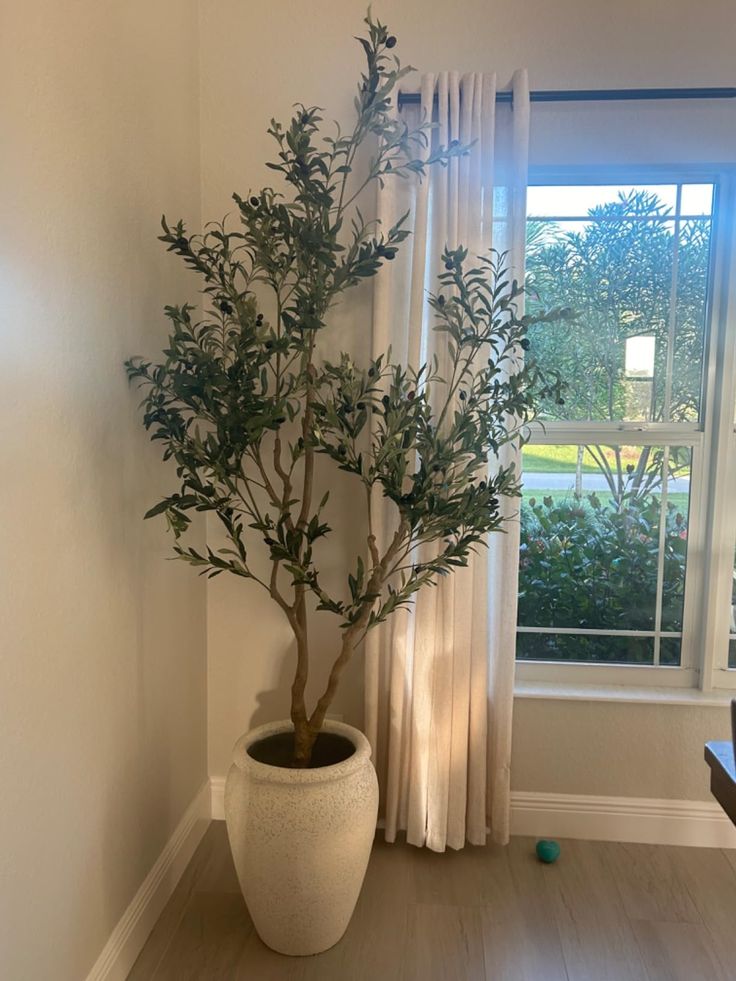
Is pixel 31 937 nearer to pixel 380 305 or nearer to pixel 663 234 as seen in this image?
pixel 380 305

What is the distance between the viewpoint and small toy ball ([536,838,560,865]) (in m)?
2.10

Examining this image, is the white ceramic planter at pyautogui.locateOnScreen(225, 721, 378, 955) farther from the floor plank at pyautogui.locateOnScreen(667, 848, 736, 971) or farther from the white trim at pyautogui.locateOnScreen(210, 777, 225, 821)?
the floor plank at pyautogui.locateOnScreen(667, 848, 736, 971)

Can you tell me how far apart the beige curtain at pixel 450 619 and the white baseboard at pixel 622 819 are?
177 mm

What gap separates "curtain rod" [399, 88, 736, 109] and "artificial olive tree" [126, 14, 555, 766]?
2.7 inches

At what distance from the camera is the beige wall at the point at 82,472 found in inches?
48.8

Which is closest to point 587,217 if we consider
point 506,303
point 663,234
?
point 663,234

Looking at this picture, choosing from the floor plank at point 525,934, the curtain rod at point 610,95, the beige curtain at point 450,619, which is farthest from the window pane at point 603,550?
the curtain rod at point 610,95

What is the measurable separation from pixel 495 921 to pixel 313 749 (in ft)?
2.08

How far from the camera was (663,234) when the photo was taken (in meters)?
2.17

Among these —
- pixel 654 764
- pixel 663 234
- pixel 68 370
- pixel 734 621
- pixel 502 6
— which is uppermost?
pixel 502 6

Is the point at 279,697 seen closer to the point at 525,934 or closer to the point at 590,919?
the point at 525,934

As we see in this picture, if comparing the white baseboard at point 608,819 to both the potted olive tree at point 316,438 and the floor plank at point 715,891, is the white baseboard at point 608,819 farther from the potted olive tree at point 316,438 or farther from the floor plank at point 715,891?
the potted olive tree at point 316,438

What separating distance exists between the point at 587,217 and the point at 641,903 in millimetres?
1936

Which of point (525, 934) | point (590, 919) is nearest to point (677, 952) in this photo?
point (590, 919)
